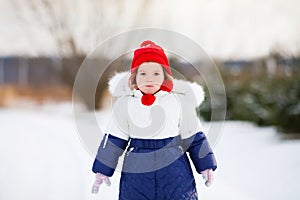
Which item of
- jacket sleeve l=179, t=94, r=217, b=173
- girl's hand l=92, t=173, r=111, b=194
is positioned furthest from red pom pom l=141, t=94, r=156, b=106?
girl's hand l=92, t=173, r=111, b=194

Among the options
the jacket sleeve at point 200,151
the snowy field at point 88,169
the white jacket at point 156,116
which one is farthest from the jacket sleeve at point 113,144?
the snowy field at point 88,169

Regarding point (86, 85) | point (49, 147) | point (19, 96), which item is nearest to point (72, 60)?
point (86, 85)

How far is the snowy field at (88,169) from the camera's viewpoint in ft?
12.5

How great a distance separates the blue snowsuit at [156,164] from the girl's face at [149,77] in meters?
0.33

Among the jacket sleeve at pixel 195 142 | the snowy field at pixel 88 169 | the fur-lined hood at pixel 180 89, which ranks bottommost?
the snowy field at pixel 88 169

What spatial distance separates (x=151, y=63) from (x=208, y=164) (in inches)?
28.2

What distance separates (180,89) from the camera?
2.61 m

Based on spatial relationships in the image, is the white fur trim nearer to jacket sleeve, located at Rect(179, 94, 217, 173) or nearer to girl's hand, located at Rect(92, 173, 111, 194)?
jacket sleeve, located at Rect(179, 94, 217, 173)

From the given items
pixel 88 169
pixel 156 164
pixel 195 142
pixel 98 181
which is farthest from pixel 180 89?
pixel 88 169

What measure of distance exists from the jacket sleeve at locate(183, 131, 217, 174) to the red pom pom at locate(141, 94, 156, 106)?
12.6 inches

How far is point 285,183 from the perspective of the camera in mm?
4309

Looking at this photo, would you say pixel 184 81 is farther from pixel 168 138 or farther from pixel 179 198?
pixel 179 198

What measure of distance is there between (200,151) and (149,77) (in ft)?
1.83

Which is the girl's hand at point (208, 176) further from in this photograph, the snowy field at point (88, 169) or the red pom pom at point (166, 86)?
the snowy field at point (88, 169)
